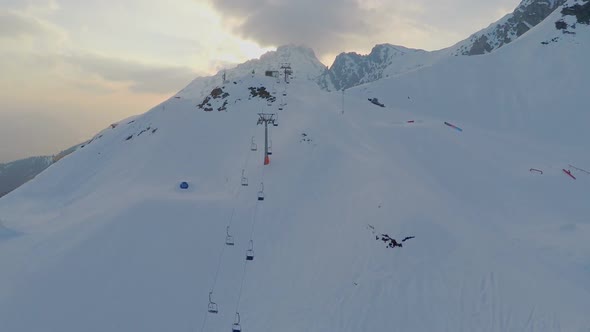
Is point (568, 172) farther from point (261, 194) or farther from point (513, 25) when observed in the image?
point (513, 25)

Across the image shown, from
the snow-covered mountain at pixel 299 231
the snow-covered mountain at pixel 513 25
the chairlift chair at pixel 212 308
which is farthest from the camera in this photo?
the snow-covered mountain at pixel 513 25

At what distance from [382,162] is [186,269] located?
22416mm

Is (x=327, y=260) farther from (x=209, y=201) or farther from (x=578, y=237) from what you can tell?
(x=578, y=237)

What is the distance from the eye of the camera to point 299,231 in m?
29.8

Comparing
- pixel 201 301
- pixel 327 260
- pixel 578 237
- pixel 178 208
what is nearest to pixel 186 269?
pixel 201 301

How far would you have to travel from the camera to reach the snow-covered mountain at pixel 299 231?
2238cm

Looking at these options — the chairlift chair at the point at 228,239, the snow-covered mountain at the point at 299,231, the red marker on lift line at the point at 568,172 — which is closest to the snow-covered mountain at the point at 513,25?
the snow-covered mountain at the point at 299,231

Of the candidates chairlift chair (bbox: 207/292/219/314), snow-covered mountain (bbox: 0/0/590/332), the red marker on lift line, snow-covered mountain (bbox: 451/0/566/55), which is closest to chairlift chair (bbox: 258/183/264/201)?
snow-covered mountain (bbox: 0/0/590/332)

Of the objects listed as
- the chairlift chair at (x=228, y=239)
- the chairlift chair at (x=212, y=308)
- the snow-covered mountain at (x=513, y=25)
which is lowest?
the chairlift chair at (x=212, y=308)

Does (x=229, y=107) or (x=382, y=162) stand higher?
(x=229, y=107)

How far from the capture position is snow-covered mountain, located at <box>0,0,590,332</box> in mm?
22375

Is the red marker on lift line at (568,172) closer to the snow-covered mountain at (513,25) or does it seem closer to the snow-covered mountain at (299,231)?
the snow-covered mountain at (299,231)

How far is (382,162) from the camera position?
40.1 m

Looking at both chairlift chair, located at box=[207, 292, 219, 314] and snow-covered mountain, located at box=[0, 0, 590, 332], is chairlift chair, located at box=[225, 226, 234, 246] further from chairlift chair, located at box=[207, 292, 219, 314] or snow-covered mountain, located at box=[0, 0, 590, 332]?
chairlift chair, located at box=[207, 292, 219, 314]
